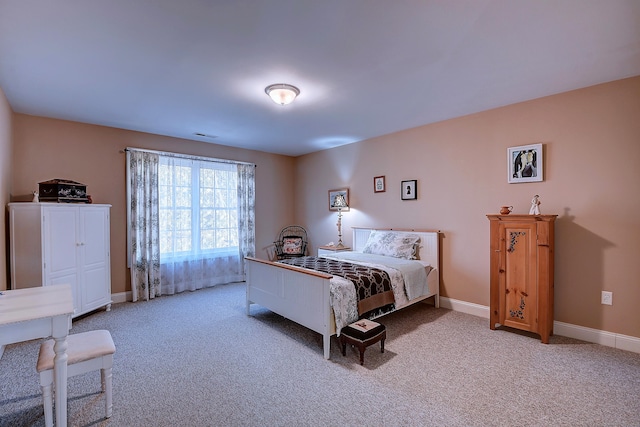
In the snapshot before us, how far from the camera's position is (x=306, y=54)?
2346 mm

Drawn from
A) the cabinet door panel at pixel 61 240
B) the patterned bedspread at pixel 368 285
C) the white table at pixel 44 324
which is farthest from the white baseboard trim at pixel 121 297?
the patterned bedspread at pixel 368 285

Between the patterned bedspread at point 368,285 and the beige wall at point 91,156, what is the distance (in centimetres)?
303

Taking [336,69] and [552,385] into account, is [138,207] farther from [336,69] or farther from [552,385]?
[552,385]

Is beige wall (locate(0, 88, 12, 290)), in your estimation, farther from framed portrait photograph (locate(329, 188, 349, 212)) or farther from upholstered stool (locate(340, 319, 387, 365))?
framed portrait photograph (locate(329, 188, 349, 212))

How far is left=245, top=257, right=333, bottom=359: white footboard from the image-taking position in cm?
272

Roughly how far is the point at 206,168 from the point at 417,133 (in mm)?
3614

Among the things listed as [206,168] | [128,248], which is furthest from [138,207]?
[206,168]

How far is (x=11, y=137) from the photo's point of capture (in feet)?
11.5

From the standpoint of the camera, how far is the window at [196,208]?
189 inches

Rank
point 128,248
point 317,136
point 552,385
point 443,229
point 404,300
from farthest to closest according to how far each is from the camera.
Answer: point 317,136 → point 128,248 → point 443,229 → point 404,300 → point 552,385

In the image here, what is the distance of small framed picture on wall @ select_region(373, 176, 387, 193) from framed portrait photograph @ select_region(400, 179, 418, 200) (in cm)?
36

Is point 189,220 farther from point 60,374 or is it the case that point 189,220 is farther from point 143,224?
point 60,374

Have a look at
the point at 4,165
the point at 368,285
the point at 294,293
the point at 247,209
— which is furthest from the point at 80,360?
the point at 247,209

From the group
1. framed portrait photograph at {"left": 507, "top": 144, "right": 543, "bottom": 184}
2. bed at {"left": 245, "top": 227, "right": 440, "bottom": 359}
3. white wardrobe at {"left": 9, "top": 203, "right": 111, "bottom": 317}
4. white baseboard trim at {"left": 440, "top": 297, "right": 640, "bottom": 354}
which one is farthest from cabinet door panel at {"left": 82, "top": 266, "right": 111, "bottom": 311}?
white baseboard trim at {"left": 440, "top": 297, "right": 640, "bottom": 354}
